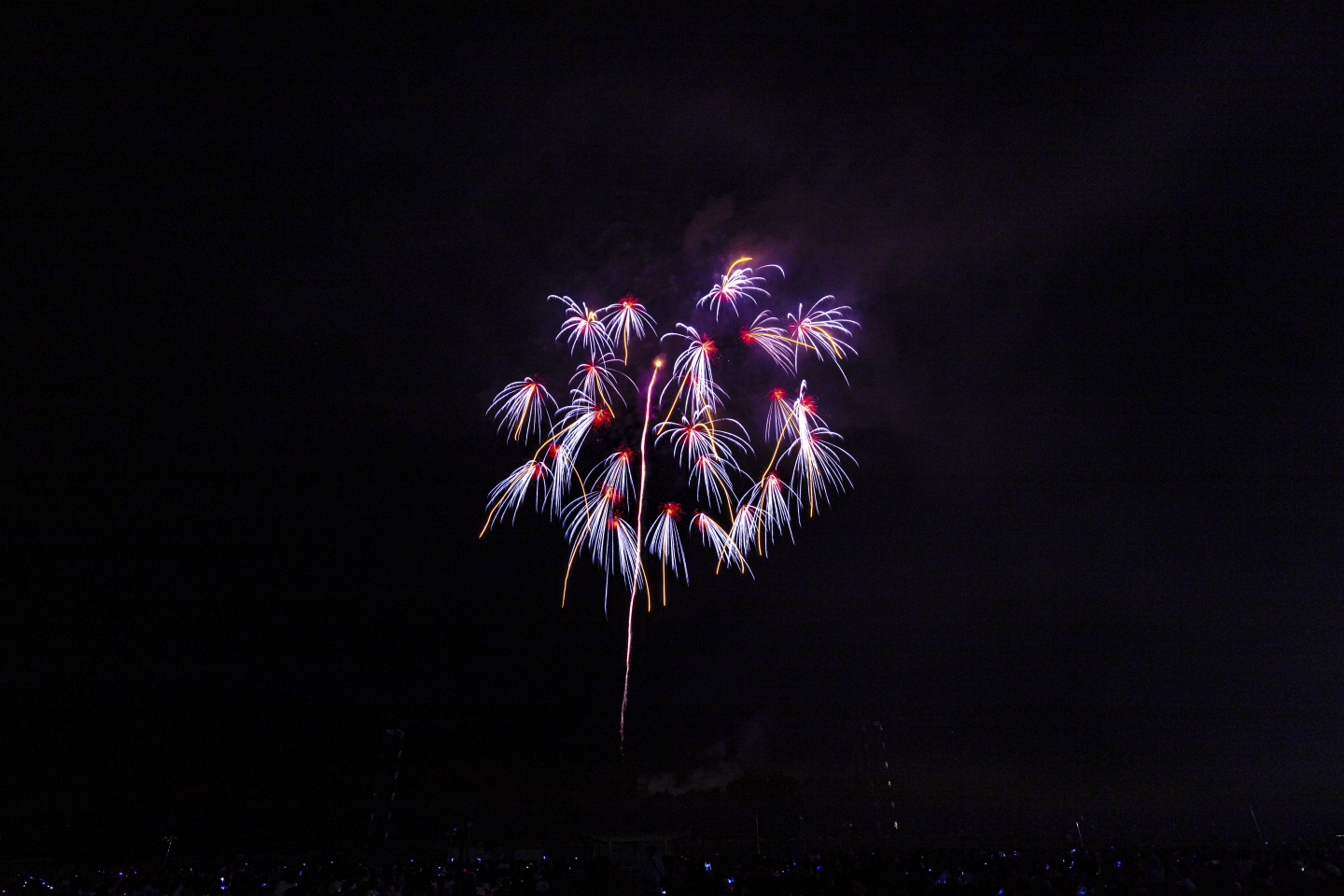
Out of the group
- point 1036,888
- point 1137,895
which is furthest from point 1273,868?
point 1036,888

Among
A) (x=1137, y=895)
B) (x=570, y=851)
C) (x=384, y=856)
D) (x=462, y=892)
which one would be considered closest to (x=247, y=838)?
(x=384, y=856)

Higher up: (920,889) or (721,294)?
(721,294)

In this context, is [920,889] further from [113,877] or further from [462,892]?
[113,877]

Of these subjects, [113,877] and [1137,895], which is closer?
[1137,895]

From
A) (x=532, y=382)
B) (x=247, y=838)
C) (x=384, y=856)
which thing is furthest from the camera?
(x=247, y=838)

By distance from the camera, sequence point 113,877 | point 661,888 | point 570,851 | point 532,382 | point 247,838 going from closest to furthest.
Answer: point 661,888
point 532,382
point 113,877
point 570,851
point 247,838

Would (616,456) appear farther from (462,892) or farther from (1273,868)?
(1273,868)

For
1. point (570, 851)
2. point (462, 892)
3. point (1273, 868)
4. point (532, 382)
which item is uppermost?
point (532, 382)

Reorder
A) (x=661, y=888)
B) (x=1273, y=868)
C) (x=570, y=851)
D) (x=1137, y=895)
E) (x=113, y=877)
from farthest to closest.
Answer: (x=570, y=851)
(x=113, y=877)
(x=1273, y=868)
(x=661, y=888)
(x=1137, y=895)

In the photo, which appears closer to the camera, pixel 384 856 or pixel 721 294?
pixel 721 294
